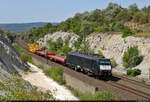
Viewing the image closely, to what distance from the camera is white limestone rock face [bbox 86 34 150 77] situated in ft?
125

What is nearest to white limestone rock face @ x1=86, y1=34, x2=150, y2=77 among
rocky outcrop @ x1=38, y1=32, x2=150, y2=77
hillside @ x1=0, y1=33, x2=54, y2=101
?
rocky outcrop @ x1=38, y1=32, x2=150, y2=77

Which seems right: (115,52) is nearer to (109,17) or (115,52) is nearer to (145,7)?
(109,17)

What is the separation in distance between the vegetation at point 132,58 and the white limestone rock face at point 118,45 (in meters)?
0.97

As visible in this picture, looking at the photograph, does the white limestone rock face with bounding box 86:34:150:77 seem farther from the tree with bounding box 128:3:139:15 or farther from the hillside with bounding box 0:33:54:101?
the tree with bounding box 128:3:139:15

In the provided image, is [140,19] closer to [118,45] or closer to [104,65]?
[118,45]

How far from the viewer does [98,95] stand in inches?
669

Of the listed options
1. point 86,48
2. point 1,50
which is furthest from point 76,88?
point 86,48

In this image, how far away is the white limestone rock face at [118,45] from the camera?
38.0 metres

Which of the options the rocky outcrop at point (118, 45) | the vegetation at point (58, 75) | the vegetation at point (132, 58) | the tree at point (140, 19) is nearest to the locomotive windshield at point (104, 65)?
the vegetation at point (58, 75)

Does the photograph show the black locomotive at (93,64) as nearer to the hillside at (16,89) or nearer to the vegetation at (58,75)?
the vegetation at (58,75)

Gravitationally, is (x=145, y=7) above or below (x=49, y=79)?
above

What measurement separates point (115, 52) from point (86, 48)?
955 cm

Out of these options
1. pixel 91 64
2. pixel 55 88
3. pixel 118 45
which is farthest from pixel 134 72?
pixel 118 45

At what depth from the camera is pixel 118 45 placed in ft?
160
